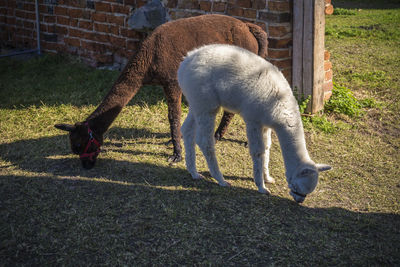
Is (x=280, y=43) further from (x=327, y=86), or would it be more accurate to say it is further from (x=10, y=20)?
(x=10, y=20)

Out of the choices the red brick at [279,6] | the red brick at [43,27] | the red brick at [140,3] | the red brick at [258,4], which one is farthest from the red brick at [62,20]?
the red brick at [279,6]

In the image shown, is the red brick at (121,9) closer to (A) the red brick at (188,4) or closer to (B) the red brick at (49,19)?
(A) the red brick at (188,4)

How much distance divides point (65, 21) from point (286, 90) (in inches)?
230

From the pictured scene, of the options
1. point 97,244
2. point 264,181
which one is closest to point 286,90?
point 264,181

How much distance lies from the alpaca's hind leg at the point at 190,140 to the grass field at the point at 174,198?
108mm

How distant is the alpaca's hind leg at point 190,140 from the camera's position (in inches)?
151

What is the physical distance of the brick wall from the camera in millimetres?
5250

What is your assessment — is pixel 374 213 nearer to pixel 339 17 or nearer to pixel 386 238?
pixel 386 238

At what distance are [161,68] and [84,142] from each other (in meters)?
1.12

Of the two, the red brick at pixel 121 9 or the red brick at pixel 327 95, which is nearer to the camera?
the red brick at pixel 327 95

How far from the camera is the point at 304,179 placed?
3.25 meters

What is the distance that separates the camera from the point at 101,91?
6445 mm

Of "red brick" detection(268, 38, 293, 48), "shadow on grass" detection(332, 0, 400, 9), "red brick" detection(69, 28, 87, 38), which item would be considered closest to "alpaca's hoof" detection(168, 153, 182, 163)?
"red brick" detection(268, 38, 293, 48)

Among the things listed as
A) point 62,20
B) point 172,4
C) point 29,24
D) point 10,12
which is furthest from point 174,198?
point 10,12
